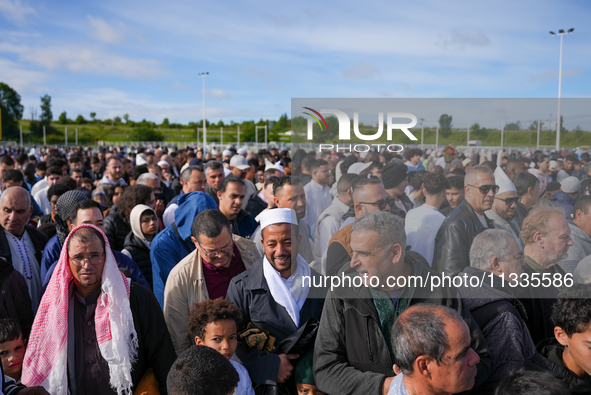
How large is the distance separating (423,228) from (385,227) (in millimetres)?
1138

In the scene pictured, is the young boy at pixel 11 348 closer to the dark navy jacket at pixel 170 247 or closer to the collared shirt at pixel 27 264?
the dark navy jacket at pixel 170 247

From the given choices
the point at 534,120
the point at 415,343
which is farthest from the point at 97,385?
the point at 534,120

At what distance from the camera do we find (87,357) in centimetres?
250

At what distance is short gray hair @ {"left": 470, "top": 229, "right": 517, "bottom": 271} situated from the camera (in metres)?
2.43

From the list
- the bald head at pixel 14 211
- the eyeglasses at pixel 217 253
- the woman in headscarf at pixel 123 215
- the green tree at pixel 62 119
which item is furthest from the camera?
the green tree at pixel 62 119

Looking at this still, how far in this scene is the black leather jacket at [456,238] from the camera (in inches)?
110

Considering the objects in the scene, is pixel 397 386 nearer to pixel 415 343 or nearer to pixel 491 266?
pixel 415 343

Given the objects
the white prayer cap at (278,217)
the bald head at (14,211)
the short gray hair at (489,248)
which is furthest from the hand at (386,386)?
the bald head at (14,211)

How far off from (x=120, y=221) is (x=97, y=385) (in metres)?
2.14

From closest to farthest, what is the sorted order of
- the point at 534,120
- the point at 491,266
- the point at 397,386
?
1. the point at 397,386
2. the point at 491,266
3. the point at 534,120

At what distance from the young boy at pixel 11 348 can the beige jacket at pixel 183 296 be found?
2.75ft

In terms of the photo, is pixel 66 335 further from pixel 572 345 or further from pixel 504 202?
pixel 504 202

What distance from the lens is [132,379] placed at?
2.53 meters

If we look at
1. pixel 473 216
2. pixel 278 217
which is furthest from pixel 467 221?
pixel 278 217
